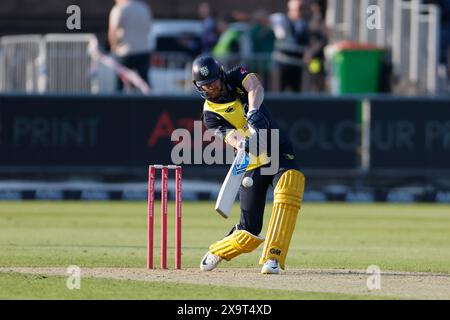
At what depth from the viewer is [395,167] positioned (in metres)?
24.2

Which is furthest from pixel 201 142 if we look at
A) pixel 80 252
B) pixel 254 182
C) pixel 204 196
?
pixel 254 182

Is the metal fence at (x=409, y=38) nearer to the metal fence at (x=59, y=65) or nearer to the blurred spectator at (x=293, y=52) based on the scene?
the blurred spectator at (x=293, y=52)

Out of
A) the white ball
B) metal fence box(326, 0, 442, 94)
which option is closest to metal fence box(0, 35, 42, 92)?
metal fence box(326, 0, 442, 94)

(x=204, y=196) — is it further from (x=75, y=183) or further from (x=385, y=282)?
(x=385, y=282)

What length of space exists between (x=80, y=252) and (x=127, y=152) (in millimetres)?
8690

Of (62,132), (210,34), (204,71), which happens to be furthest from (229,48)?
(204,71)

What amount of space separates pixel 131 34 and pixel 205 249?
9294mm

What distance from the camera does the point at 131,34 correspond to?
24625mm

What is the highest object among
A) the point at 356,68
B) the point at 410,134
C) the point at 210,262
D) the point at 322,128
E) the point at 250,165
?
the point at 250,165

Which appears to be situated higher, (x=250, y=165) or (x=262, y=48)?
(x=250, y=165)

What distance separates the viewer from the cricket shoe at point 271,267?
1273 centimetres

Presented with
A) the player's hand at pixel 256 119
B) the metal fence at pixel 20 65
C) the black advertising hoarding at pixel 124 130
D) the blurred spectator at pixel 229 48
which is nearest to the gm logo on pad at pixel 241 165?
the player's hand at pixel 256 119

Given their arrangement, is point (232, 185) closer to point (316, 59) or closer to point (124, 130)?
point (124, 130)

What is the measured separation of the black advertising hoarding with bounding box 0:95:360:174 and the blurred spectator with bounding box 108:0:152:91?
111 cm
